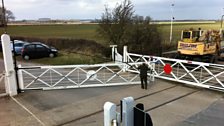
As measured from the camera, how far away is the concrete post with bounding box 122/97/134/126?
2234 mm

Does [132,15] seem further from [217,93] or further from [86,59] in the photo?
[217,93]

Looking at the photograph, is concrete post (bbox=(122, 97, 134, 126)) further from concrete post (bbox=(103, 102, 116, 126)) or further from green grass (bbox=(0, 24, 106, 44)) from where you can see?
green grass (bbox=(0, 24, 106, 44))

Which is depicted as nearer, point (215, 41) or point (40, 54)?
point (215, 41)

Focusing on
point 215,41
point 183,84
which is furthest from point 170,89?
point 215,41

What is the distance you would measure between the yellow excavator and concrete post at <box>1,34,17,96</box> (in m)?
12.7

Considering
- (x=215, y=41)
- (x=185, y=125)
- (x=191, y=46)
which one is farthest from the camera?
(x=215, y=41)

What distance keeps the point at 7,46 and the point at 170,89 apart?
756 cm

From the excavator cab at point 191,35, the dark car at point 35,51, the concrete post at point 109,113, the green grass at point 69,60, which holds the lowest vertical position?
the green grass at point 69,60

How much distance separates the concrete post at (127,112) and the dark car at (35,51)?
809 inches

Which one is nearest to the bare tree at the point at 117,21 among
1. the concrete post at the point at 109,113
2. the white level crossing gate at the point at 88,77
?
the white level crossing gate at the point at 88,77

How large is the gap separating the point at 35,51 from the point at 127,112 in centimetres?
2069

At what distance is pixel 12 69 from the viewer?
9.77 m

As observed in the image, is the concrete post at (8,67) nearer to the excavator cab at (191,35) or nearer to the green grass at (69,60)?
the green grass at (69,60)

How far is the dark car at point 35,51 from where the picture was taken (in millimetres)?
21312
